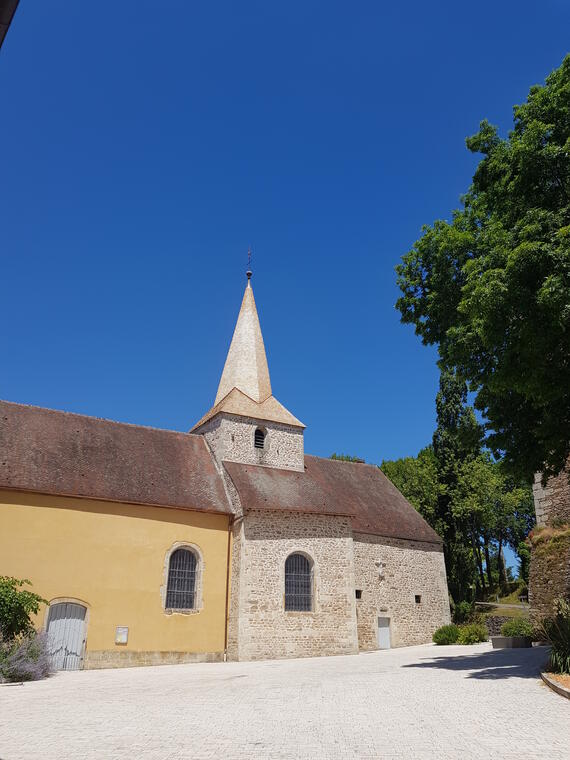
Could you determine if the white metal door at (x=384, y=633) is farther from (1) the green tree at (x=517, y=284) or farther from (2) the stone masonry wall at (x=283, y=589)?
(1) the green tree at (x=517, y=284)

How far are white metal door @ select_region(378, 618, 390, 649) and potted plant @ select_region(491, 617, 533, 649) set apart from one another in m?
5.05

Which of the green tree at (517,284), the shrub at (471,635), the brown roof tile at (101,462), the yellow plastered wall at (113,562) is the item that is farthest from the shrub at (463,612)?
the green tree at (517,284)

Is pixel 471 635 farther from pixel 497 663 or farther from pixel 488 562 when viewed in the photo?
pixel 488 562

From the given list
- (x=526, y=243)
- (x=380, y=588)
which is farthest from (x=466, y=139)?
(x=380, y=588)

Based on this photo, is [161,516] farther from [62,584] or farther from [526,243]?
[526,243]

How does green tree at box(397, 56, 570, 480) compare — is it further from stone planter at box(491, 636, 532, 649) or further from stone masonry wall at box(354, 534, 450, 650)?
stone masonry wall at box(354, 534, 450, 650)

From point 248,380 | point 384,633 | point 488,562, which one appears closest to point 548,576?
point 384,633

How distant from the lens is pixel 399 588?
24266 mm

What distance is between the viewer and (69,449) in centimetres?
2019

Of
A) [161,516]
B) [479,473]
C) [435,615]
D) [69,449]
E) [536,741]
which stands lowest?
[536,741]

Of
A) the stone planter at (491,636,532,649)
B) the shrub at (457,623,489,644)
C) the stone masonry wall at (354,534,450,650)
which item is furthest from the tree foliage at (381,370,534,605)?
the stone planter at (491,636,532,649)

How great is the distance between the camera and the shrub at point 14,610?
1474 centimetres

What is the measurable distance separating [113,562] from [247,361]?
12.1m

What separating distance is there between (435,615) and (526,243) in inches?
779
